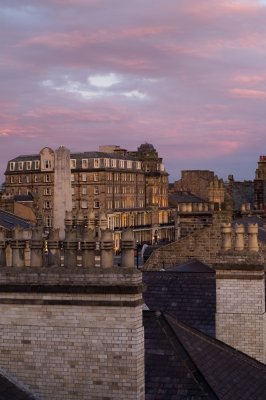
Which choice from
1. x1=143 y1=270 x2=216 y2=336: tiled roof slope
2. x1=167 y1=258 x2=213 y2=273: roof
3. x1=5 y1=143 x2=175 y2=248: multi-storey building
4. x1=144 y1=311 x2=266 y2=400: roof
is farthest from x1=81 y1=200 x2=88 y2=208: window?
x1=144 y1=311 x2=266 y2=400: roof

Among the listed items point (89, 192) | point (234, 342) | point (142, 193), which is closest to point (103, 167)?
point (89, 192)

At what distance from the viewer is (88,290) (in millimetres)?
11406

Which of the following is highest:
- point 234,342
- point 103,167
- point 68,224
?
point 103,167

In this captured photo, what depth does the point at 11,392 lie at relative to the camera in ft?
37.4

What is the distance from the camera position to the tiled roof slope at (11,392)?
36.9ft

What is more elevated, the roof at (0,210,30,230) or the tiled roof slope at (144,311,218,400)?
the roof at (0,210,30,230)

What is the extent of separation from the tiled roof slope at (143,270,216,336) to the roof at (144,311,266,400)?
4457mm

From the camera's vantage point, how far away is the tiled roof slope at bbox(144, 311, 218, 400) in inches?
496

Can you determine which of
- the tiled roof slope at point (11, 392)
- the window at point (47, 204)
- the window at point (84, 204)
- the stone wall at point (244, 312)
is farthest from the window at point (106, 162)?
the tiled roof slope at point (11, 392)

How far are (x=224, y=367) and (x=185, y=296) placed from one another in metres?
7.94

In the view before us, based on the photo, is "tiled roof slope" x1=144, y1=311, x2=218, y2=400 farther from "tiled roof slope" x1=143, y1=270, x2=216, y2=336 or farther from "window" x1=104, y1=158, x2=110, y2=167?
"window" x1=104, y1=158, x2=110, y2=167

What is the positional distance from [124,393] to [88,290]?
1628 millimetres

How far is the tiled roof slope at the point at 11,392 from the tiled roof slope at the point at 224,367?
3152 mm

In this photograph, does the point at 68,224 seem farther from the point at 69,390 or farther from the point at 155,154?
the point at 155,154
